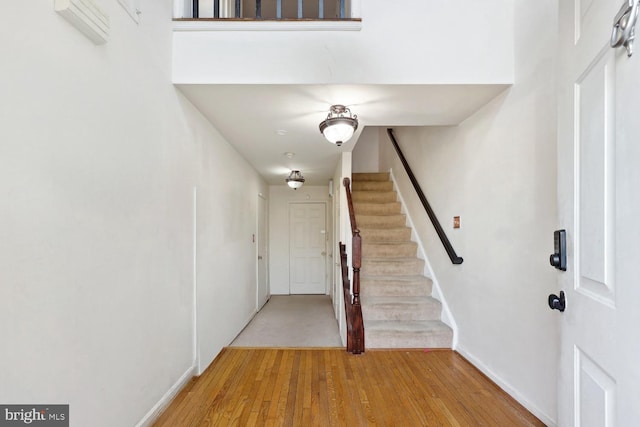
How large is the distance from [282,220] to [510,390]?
5157 mm

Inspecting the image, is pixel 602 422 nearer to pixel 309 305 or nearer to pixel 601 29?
pixel 601 29

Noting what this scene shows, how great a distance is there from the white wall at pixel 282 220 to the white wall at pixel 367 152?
88 centimetres

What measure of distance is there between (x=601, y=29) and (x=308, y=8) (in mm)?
4805

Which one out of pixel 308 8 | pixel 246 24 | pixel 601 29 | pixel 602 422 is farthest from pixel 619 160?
pixel 308 8

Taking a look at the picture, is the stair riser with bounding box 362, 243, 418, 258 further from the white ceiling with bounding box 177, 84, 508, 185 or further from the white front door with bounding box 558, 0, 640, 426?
the white front door with bounding box 558, 0, 640, 426

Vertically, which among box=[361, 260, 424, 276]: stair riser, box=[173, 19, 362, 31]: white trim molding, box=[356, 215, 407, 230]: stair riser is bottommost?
box=[361, 260, 424, 276]: stair riser

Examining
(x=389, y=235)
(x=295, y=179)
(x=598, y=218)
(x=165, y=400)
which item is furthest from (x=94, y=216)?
(x=295, y=179)

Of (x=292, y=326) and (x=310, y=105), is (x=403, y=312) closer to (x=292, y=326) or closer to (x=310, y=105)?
(x=292, y=326)

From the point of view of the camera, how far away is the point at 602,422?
2.85 feet

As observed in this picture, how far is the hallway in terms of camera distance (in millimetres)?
3709

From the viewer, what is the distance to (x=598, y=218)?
91 cm

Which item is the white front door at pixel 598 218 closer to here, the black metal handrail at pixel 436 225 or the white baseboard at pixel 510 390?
the white baseboard at pixel 510 390

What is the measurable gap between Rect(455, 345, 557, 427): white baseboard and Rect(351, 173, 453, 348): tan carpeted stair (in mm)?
Answer: 344

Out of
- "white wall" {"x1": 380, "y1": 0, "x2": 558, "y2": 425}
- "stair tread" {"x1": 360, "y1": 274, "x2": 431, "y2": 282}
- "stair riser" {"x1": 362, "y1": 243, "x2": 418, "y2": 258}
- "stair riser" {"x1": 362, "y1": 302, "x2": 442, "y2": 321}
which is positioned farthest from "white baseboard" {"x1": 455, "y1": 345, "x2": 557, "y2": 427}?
"stair riser" {"x1": 362, "y1": 243, "x2": 418, "y2": 258}
